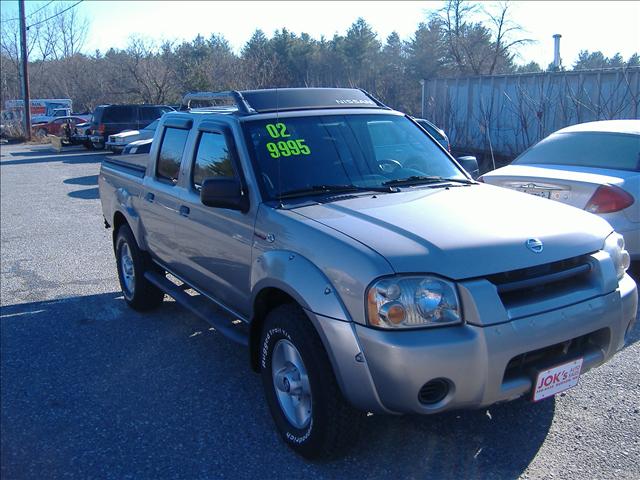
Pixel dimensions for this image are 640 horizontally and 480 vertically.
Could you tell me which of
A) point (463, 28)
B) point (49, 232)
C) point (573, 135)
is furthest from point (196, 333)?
point (463, 28)

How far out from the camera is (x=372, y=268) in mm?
2936

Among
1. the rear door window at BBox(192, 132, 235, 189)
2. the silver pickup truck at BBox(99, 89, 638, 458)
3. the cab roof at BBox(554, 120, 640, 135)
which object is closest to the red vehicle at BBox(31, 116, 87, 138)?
the cab roof at BBox(554, 120, 640, 135)

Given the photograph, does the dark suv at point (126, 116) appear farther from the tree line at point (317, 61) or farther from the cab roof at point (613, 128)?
the cab roof at point (613, 128)

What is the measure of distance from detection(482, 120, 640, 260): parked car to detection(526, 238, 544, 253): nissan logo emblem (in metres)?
2.95

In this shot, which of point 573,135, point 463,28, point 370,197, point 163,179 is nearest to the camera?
point 370,197

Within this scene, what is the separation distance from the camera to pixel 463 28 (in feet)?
136

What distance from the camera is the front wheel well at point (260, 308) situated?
12.0 ft

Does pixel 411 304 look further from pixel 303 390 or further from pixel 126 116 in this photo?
pixel 126 116

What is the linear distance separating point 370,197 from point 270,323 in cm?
102

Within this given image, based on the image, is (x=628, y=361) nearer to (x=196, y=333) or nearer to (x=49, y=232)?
(x=196, y=333)

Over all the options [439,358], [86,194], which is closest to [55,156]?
[86,194]

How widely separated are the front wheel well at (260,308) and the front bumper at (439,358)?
548 millimetres

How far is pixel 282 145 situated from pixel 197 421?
1873 millimetres

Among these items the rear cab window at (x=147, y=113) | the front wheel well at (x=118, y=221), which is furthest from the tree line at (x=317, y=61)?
the front wheel well at (x=118, y=221)
